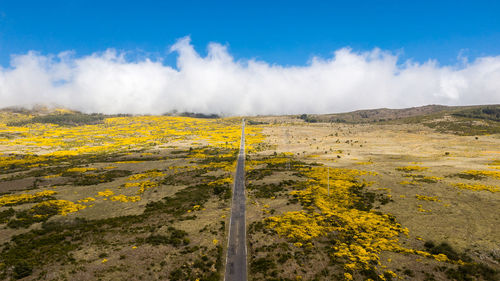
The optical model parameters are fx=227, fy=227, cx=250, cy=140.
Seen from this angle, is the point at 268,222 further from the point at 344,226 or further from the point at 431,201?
the point at 431,201

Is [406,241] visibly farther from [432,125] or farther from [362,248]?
[432,125]

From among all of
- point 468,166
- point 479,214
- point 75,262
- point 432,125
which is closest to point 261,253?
point 75,262

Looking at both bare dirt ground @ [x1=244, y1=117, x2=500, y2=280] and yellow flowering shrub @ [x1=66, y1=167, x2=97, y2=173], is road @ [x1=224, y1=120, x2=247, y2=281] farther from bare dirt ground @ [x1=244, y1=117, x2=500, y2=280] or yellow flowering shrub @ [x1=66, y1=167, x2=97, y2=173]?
yellow flowering shrub @ [x1=66, y1=167, x2=97, y2=173]

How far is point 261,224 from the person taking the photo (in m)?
35.3

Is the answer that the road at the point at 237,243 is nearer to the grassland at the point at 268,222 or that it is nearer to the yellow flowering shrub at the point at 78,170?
the grassland at the point at 268,222

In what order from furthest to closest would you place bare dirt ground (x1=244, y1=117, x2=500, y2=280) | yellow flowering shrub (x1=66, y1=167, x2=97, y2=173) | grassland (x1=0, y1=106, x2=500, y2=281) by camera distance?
yellow flowering shrub (x1=66, y1=167, x2=97, y2=173)
bare dirt ground (x1=244, y1=117, x2=500, y2=280)
grassland (x1=0, y1=106, x2=500, y2=281)

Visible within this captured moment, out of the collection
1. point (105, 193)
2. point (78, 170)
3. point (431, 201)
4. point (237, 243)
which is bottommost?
point (237, 243)

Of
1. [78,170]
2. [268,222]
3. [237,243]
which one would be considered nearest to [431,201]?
[268,222]

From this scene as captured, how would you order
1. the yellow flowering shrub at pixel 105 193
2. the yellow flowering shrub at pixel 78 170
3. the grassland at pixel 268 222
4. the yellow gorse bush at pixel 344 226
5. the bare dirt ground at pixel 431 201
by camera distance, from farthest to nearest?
the yellow flowering shrub at pixel 78 170 < the yellow flowering shrub at pixel 105 193 < the bare dirt ground at pixel 431 201 < the yellow gorse bush at pixel 344 226 < the grassland at pixel 268 222

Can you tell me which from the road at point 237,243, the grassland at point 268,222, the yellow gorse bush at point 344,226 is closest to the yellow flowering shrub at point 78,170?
the grassland at point 268,222

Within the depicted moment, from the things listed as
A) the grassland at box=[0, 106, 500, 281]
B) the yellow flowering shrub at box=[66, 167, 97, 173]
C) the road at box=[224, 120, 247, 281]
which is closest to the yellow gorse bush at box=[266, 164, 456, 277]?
the grassland at box=[0, 106, 500, 281]

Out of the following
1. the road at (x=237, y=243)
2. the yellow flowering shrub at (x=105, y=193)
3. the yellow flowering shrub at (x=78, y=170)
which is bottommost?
the road at (x=237, y=243)

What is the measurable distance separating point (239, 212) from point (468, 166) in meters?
65.3

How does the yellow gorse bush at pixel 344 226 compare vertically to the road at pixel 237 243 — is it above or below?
above
